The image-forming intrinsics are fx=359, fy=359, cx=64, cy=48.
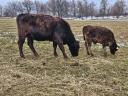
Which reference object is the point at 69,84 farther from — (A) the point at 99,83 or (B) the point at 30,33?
(B) the point at 30,33

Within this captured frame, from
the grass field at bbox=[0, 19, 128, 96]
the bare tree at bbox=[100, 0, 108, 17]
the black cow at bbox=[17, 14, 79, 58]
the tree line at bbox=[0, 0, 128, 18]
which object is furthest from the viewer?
the bare tree at bbox=[100, 0, 108, 17]

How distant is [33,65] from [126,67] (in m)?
3.32

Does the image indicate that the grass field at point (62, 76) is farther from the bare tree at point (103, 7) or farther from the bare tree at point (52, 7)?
the bare tree at point (103, 7)

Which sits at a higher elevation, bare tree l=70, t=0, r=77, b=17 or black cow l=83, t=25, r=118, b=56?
black cow l=83, t=25, r=118, b=56

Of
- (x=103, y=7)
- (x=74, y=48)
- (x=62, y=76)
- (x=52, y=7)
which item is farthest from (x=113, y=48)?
(x=103, y=7)

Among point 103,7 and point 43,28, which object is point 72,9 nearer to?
point 103,7

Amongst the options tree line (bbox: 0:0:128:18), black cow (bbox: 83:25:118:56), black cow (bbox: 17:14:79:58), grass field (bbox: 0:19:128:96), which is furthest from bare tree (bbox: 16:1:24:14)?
grass field (bbox: 0:19:128:96)

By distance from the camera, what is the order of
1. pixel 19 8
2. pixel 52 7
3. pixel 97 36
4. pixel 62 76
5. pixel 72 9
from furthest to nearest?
pixel 19 8
pixel 72 9
pixel 52 7
pixel 97 36
pixel 62 76

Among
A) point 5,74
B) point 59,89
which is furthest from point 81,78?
point 5,74

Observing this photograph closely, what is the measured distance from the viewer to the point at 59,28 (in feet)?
48.9

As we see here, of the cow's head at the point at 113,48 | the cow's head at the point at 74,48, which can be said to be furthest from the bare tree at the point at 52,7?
the cow's head at the point at 74,48

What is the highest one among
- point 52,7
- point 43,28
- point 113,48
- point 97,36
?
point 43,28

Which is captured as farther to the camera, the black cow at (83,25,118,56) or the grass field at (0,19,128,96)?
the black cow at (83,25,118,56)

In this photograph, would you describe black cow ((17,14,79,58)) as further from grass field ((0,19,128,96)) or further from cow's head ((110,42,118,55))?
cow's head ((110,42,118,55))
